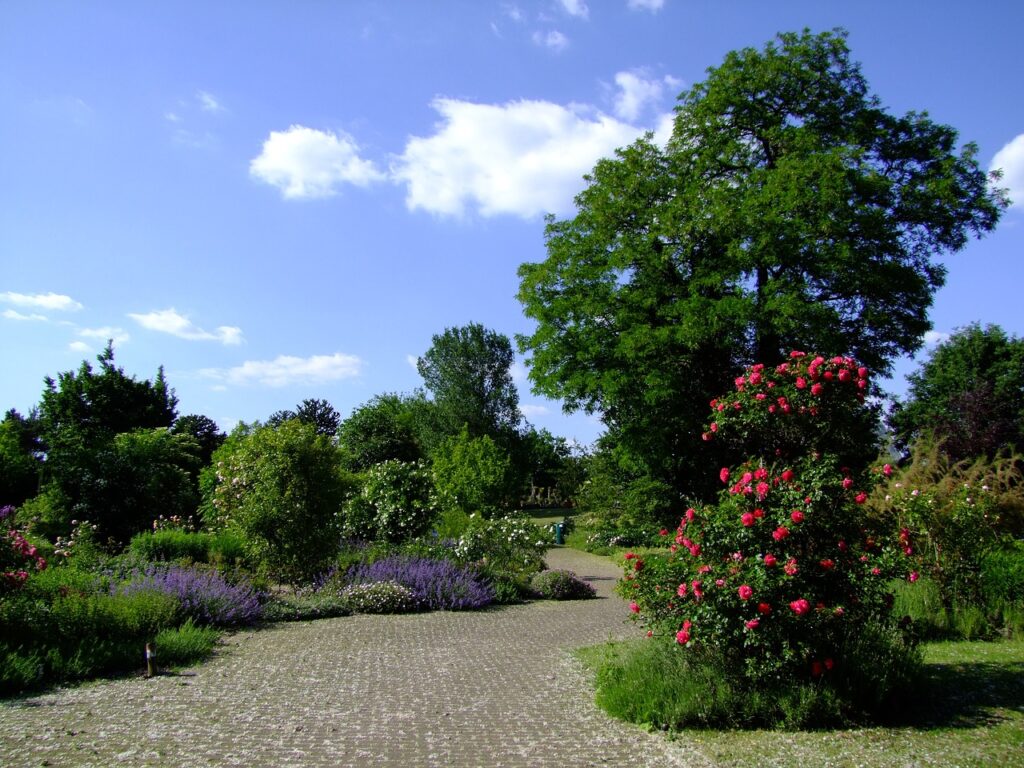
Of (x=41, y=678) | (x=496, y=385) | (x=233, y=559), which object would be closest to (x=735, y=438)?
(x=41, y=678)

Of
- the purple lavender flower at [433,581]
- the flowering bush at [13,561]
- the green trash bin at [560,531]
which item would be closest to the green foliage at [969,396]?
the green trash bin at [560,531]

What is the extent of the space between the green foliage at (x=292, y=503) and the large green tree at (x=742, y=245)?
9.11 m

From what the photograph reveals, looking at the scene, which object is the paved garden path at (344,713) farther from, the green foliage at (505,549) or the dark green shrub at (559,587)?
the green foliage at (505,549)

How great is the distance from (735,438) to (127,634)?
6.82 meters

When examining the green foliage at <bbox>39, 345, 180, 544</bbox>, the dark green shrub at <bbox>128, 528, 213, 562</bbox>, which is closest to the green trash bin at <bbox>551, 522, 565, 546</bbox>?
the green foliage at <bbox>39, 345, 180, 544</bbox>

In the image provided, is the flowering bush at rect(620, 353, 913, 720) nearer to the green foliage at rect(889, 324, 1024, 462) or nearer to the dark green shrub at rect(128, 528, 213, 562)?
the dark green shrub at rect(128, 528, 213, 562)

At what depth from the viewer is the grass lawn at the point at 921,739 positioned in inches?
179

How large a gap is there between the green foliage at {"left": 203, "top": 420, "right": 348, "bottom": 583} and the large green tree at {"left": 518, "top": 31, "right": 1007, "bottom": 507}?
9.11 m

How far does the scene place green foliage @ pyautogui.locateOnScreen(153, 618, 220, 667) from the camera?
7.34 meters

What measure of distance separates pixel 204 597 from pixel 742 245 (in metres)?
15.2

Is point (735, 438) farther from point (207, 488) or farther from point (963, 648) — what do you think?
point (207, 488)

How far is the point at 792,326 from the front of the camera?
17.7 m

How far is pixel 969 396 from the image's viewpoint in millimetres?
24984

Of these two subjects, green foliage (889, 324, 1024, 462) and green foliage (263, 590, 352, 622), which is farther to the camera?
green foliage (889, 324, 1024, 462)
